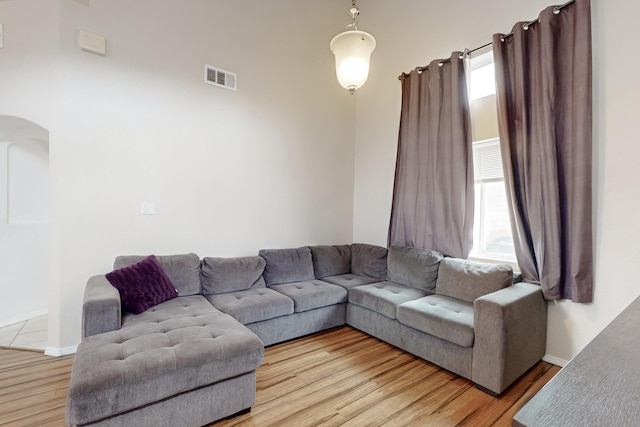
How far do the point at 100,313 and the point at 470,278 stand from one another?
2.96 m

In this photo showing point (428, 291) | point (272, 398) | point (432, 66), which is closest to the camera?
point (272, 398)

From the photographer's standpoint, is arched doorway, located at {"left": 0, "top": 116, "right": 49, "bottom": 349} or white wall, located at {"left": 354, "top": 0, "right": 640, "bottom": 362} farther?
arched doorway, located at {"left": 0, "top": 116, "right": 49, "bottom": 349}

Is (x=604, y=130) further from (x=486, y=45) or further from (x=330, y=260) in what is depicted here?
(x=330, y=260)

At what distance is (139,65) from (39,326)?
116 inches

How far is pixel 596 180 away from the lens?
228 cm

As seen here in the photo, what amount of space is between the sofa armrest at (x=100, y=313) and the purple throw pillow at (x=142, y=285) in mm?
221

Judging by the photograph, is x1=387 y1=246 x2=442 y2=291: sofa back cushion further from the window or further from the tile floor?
the tile floor

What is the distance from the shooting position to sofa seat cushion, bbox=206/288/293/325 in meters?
2.57

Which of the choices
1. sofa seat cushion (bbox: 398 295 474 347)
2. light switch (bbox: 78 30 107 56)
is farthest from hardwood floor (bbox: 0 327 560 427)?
light switch (bbox: 78 30 107 56)

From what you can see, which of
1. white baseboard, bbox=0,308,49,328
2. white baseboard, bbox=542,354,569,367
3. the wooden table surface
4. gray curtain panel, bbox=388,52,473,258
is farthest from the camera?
white baseboard, bbox=0,308,49,328

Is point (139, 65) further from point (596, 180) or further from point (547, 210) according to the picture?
point (596, 180)

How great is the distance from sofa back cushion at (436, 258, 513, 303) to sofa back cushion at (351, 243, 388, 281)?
29.5 inches

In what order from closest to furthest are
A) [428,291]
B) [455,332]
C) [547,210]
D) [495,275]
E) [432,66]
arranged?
1. [455,332]
2. [547,210]
3. [495,275]
4. [428,291]
5. [432,66]

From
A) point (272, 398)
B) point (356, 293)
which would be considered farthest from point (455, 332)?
point (272, 398)
